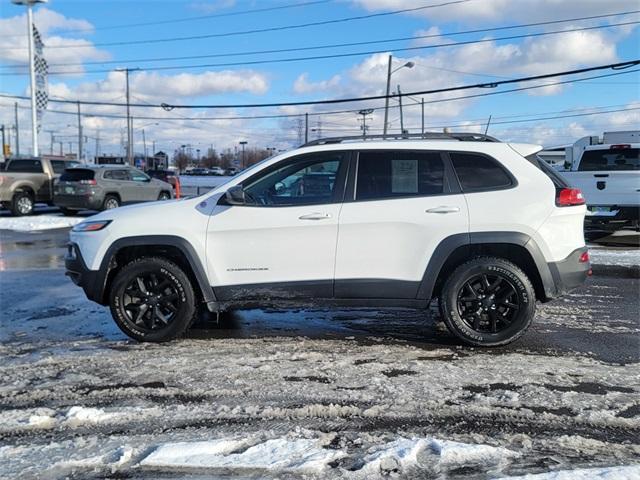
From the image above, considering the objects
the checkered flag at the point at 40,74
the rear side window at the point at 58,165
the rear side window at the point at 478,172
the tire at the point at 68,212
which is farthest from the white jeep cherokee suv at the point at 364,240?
the checkered flag at the point at 40,74

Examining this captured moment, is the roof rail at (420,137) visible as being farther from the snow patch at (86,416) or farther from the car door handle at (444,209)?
the snow patch at (86,416)

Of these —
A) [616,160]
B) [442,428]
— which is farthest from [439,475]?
[616,160]

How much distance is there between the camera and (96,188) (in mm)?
19031

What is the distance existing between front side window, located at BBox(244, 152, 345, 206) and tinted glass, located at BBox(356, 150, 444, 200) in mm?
272

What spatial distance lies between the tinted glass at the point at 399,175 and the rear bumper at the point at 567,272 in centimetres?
127

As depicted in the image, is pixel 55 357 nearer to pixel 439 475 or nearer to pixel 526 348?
pixel 439 475

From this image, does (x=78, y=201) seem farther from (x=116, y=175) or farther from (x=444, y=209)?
(x=444, y=209)

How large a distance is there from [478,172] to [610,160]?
9548 millimetres

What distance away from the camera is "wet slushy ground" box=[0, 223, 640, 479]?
317 cm

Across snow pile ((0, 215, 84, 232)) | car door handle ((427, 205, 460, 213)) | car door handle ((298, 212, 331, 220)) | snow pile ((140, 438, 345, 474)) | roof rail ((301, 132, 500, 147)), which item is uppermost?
roof rail ((301, 132, 500, 147))

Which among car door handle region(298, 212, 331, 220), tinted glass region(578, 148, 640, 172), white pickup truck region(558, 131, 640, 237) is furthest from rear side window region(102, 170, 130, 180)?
car door handle region(298, 212, 331, 220)

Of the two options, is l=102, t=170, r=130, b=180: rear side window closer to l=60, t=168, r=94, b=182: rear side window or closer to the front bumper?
l=60, t=168, r=94, b=182: rear side window

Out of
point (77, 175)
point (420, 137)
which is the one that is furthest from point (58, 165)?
point (420, 137)

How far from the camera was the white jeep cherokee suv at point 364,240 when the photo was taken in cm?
515
